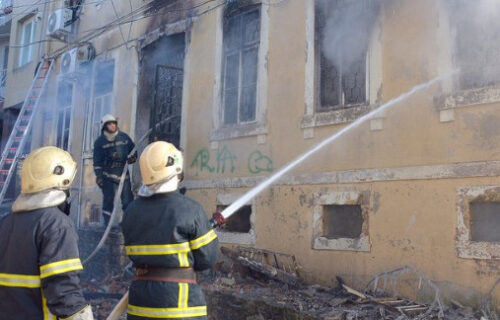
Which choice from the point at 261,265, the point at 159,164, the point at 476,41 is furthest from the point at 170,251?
the point at 476,41

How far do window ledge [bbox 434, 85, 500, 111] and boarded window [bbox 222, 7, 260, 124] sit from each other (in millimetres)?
3393

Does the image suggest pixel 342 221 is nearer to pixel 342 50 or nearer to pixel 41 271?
pixel 342 50

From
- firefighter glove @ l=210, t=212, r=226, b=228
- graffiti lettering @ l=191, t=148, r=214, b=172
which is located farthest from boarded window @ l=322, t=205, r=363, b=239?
A: firefighter glove @ l=210, t=212, r=226, b=228

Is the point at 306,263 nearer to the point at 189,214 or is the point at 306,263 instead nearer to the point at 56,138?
the point at 189,214

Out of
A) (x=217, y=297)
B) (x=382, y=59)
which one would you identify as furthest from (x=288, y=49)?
(x=217, y=297)

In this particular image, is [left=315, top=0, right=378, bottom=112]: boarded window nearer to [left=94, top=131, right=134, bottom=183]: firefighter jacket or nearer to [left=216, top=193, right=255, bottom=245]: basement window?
[left=216, top=193, right=255, bottom=245]: basement window

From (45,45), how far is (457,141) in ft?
45.1

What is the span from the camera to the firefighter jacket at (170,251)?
308 centimetres

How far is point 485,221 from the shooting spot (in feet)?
18.0

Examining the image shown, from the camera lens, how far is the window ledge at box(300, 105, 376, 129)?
6539 millimetres

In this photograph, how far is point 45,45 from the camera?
1545 centimetres

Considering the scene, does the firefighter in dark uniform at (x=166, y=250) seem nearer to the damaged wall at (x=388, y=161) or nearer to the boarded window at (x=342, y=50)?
the damaged wall at (x=388, y=161)

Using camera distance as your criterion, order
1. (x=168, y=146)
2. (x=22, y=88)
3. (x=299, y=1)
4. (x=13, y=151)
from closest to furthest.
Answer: (x=168, y=146)
(x=299, y=1)
(x=13, y=151)
(x=22, y=88)

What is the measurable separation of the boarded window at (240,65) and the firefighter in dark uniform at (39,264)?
5738 millimetres
